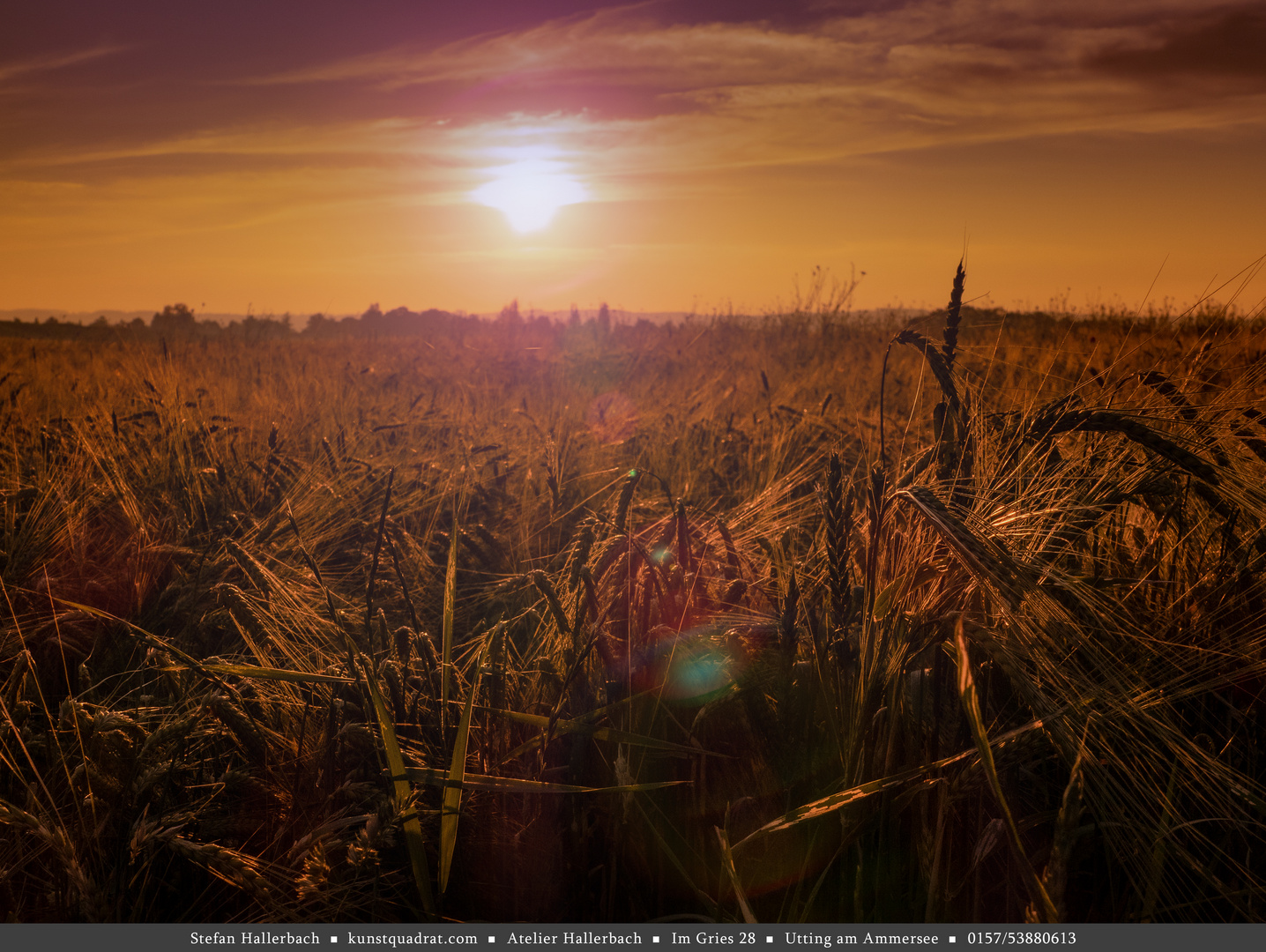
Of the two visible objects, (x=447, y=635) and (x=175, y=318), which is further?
(x=175, y=318)

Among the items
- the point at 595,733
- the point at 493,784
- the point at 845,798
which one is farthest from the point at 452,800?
the point at 845,798

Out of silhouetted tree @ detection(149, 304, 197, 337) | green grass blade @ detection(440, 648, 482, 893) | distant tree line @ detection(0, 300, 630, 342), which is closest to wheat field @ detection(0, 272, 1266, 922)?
green grass blade @ detection(440, 648, 482, 893)

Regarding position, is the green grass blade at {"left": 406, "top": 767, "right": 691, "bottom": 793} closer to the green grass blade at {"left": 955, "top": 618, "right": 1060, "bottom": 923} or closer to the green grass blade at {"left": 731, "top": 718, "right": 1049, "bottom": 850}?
the green grass blade at {"left": 731, "top": 718, "right": 1049, "bottom": 850}

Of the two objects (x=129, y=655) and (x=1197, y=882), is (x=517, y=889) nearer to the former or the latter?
(x=1197, y=882)

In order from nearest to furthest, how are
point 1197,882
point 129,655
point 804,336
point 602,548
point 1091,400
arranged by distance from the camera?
point 1197,882 → point 1091,400 → point 602,548 → point 129,655 → point 804,336

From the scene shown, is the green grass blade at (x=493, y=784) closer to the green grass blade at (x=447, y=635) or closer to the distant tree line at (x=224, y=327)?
the green grass blade at (x=447, y=635)

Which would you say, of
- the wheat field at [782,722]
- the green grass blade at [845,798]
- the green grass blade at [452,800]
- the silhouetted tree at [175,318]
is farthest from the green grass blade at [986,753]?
the silhouetted tree at [175,318]

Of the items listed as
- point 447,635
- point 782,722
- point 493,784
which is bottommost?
point 782,722

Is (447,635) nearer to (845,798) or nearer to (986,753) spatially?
(845,798)

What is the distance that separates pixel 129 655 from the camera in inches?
77.5

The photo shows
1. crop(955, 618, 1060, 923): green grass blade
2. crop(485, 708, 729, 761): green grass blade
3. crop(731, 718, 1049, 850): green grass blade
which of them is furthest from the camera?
crop(485, 708, 729, 761): green grass blade

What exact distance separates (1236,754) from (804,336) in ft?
34.3

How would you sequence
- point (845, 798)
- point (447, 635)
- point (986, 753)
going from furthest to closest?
point (447, 635) < point (845, 798) < point (986, 753)

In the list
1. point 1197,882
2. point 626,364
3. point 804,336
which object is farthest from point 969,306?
point 804,336
